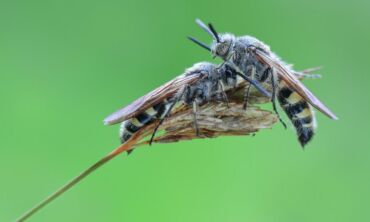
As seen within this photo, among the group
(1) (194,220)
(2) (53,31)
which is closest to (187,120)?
(1) (194,220)

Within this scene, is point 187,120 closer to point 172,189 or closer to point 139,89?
point 172,189

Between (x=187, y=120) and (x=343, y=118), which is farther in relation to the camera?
(x=343, y=118)

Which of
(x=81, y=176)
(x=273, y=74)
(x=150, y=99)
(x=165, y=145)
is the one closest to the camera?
(x=81, y=176)

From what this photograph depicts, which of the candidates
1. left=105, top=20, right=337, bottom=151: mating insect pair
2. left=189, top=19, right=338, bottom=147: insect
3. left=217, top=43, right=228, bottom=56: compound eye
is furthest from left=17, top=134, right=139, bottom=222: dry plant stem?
left=217, top=43, right=228, bottom=56: compound eye

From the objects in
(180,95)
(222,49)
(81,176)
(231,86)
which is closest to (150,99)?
(180,95)

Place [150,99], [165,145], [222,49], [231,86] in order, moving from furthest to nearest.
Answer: [165,145] < [222,49] < [231,86] < [150,99]

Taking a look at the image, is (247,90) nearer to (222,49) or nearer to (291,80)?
(291,80)

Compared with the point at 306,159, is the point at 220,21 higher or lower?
higher
